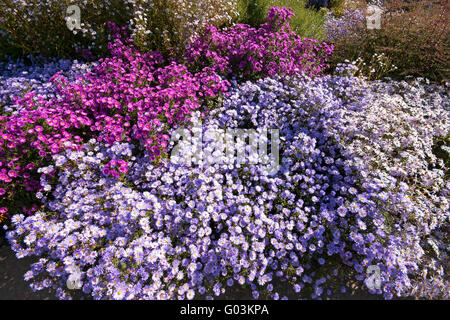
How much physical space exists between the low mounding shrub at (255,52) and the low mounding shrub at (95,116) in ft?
1.80

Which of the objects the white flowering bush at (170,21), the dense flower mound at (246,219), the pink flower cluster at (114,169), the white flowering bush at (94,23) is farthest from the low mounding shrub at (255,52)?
the pink flower cluster at (114,169)

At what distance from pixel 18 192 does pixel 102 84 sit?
1885 mm

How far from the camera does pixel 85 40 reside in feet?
18.1

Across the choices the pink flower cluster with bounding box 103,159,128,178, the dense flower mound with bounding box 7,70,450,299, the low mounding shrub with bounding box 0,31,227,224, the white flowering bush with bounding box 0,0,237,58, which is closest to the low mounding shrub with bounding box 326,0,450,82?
the dense flower mound with bounding box 7,70,450,299

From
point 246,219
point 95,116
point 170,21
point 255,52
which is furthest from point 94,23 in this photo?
point 246,219

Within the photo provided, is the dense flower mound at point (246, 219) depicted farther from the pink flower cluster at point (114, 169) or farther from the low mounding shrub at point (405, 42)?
the low mounding shrub at point (405, 42)

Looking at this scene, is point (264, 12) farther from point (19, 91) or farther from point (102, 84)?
point (19, 91)

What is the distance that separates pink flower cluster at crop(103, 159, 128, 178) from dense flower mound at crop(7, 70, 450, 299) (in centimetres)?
2

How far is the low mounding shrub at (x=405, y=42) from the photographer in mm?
5812

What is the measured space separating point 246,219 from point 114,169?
1.74 meters

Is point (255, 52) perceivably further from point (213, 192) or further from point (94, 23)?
point (94, 23)

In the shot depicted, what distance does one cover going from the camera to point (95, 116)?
3754 millimetres

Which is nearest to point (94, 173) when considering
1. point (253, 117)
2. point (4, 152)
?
point (4, 152)

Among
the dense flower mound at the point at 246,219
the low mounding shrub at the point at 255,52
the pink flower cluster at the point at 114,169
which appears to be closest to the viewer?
the dense flower mound at the point at 246,219
